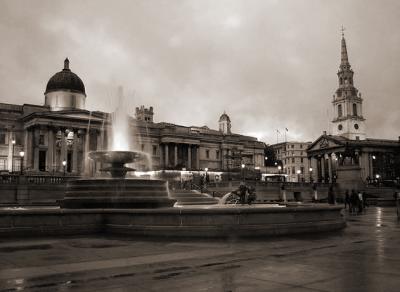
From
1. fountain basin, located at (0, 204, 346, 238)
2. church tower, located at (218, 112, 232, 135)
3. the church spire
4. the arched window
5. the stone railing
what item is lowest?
fountain basin, located at (0, 204, 346, 238)

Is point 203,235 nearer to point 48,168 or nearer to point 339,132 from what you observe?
point 48,168

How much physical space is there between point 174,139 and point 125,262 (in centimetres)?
8778

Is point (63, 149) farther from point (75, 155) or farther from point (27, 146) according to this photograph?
point (27, 146)

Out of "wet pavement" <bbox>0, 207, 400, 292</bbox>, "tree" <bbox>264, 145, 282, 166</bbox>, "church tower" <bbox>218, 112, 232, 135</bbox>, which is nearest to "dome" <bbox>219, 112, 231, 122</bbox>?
"church tower" <bbox>218, 112, 232, 135</bbox>

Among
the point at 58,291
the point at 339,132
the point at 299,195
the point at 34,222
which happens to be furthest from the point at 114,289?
the point at 339,132

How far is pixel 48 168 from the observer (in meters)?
73.1

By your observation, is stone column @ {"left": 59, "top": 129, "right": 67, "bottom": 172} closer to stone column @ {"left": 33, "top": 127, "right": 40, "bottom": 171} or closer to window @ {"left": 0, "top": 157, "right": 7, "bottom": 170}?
stone column @ {"left": 33, "top": 127, "right": 40, "bottom": 171}

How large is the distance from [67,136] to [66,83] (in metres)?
10.3

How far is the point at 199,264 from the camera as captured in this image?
8.88 metres

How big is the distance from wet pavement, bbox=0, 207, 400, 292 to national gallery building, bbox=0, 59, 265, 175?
56.3 m

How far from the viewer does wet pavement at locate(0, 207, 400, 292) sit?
6.88 metres

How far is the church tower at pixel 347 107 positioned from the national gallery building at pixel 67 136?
49906 millimetres

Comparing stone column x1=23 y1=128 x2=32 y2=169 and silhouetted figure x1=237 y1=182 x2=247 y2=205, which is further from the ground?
stone column x1=23 y1=128 x2=32 y2=169

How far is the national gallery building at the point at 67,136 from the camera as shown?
73125 mm
